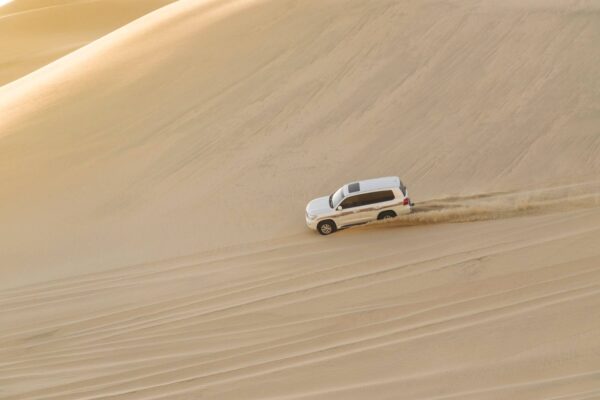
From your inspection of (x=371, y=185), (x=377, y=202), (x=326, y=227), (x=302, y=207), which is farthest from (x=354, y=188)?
(x=302, y=207)

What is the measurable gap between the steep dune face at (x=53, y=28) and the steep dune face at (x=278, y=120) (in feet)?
54.8

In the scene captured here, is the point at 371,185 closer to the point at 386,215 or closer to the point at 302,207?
the point at 386,215

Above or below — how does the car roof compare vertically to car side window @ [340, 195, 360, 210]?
above

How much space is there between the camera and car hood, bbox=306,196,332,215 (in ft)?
46.4

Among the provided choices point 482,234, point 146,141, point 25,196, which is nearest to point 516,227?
point 482,234

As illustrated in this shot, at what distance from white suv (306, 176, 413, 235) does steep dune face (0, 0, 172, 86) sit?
2853 centimetres

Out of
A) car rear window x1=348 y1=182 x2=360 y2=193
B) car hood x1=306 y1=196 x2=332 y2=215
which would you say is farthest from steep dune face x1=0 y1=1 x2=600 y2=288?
car rear window x1=348 y1=182 x2=360 y2=193

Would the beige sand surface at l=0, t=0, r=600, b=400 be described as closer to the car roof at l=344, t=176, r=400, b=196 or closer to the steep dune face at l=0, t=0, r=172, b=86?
the car roof at l=344, t=176, r=400, b=196

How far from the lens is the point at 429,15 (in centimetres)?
2211

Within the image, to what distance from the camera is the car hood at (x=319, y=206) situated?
14141 millimetres

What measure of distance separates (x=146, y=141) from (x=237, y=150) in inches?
112

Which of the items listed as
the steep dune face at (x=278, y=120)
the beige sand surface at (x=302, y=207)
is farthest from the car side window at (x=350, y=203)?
the steep dune face at (x=278, y=120)

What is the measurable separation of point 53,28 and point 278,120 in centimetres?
3128

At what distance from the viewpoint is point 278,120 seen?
18938 millimetres
